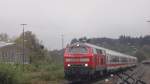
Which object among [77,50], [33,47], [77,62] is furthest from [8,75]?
[33,47]

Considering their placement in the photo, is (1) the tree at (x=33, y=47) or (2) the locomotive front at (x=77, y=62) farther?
(1) the tree at (x=33, y=47)

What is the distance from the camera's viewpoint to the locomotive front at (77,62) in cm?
3344

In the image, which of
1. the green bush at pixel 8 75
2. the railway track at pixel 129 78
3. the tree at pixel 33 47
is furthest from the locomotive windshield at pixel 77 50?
the tree at pixel 33 47

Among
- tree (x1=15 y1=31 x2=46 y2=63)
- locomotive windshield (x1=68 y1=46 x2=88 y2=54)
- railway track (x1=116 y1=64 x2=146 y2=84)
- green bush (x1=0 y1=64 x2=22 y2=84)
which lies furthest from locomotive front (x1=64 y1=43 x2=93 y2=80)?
tree (x1=15 y1=31 x2=46 y2=63)

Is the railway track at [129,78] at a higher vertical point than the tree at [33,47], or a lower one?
lower

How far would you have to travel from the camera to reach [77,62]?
3378 centimetres

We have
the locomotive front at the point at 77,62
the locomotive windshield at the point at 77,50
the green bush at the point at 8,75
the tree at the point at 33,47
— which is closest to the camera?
the green bush at the point at 8,75

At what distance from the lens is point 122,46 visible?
156 meters

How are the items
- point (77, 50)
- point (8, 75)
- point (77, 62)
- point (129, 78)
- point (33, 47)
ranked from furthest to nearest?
point (33, 47), point (77, 50), point (77, 62), point (129, 78), point (8, 75)

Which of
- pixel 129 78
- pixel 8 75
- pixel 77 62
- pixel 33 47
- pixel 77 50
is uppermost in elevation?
pixel 33 47

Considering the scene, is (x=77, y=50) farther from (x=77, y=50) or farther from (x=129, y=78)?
(x=129, y=78)

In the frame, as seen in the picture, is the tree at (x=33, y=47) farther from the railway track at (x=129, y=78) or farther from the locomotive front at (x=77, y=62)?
the locomotive front at (x=77, y=62)

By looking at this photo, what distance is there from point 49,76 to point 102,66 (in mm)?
4968

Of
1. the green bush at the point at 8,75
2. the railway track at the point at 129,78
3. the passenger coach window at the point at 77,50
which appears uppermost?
the passenger coach window at the point at 77,50
